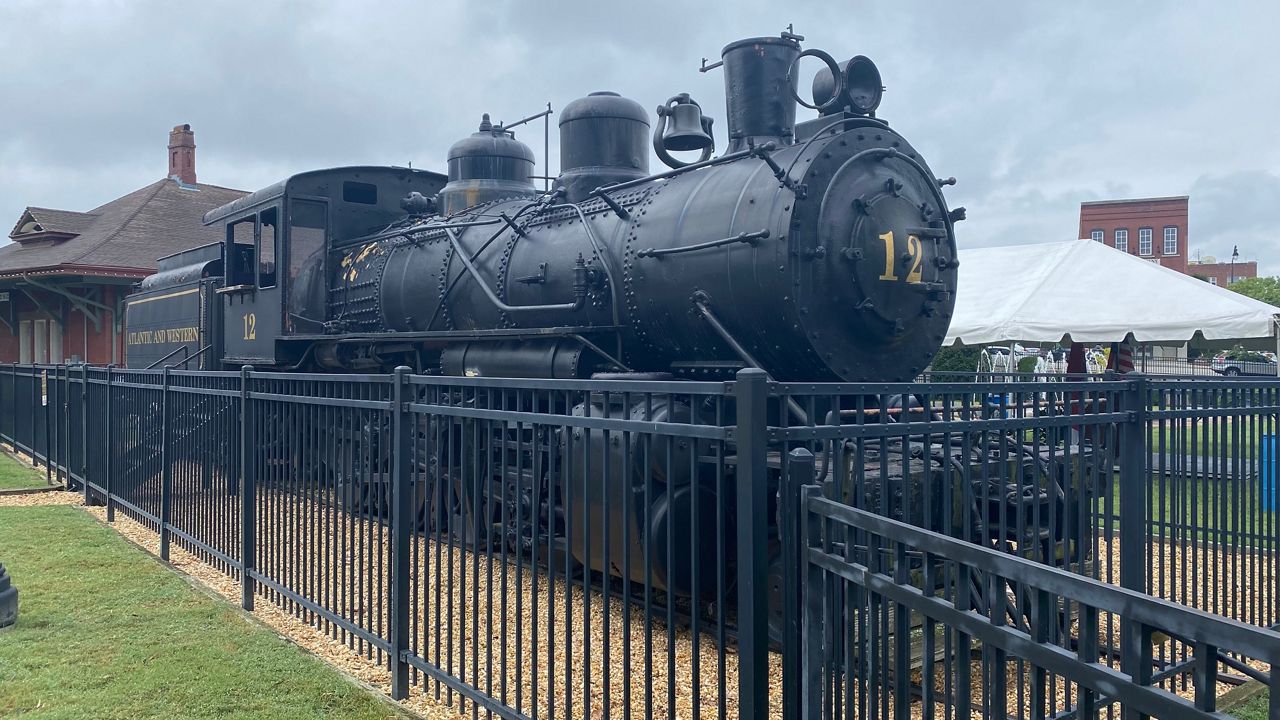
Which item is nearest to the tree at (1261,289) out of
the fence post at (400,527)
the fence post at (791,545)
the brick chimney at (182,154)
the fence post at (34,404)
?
the brick chimney at (182,154)

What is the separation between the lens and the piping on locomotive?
5.48 metres

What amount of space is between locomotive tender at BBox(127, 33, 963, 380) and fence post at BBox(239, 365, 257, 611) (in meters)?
1.91

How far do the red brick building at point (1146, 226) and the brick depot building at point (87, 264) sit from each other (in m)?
48.6

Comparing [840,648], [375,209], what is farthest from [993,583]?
[375,209]

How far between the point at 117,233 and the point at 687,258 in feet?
71.2

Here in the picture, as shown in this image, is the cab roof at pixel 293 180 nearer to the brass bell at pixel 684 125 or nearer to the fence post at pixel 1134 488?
the brass bell at pixel 684 125

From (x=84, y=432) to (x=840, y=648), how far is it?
974cm

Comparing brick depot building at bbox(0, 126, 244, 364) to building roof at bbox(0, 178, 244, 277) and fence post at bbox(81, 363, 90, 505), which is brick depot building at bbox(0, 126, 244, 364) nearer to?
building roof at bbox(0, 178, 244, 277)

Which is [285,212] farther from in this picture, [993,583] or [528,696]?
[993,583]

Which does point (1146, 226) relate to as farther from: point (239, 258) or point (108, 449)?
point (108, 449)

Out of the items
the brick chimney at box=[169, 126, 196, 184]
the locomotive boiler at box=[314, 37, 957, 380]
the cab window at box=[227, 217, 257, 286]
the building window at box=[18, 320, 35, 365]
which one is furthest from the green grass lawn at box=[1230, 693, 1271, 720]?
the brick chimney at box=[169, 126, 196, 184]

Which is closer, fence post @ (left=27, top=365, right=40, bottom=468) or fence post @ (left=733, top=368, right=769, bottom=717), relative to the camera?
fence post @ (left=733, top=368, right=769, bottom=717)

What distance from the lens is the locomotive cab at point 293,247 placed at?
10.0 m

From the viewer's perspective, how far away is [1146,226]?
2175 inches
